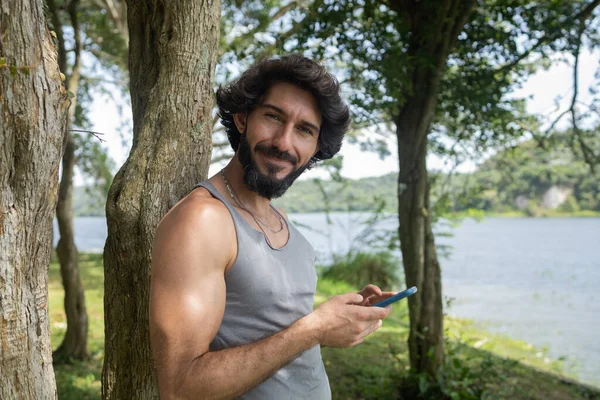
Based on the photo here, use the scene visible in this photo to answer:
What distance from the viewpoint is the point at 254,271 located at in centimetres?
179

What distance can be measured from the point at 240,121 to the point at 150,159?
0.41 m

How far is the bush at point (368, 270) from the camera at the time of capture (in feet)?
43.8

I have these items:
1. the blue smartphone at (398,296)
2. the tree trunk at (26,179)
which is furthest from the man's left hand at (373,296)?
the tree trunk at (26,179)

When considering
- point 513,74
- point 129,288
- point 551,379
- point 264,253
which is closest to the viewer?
point 264,253

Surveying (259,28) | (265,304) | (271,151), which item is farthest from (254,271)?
(259,28)

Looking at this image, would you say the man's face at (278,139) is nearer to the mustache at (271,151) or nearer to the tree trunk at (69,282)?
the mustache at (271,151)

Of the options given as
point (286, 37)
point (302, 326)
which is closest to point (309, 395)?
point (302, 326)

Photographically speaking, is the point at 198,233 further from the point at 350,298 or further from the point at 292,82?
the point at 292,82

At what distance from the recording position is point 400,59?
15.0 feet

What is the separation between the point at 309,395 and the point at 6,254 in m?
1.13

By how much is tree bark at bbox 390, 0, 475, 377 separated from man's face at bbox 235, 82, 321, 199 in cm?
280

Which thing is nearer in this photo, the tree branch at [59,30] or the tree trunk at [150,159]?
the tree trunk at [150,159]

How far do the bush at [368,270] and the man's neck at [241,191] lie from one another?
11317 mm

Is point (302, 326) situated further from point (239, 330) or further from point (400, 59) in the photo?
point (400, 59)
